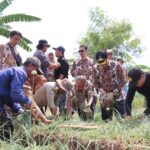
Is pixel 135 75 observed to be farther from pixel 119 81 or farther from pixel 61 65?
pixel 61 65

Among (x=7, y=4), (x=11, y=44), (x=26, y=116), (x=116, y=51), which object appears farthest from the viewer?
(x=116, y=51)

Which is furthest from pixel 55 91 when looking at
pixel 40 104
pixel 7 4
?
pixel 7 4

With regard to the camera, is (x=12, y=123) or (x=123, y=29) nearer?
(x=12, y=123)

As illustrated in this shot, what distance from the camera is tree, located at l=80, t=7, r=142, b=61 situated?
25.2 metres

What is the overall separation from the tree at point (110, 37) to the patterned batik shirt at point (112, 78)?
17163 millimetres

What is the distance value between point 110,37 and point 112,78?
17.7m

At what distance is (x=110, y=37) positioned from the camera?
986 inches

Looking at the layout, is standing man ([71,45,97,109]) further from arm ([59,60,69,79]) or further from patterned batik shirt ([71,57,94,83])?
arm ([59,60,69,79])

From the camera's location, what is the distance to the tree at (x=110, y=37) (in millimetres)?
25242

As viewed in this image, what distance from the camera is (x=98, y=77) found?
7.67 m

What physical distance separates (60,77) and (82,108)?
1094 mm

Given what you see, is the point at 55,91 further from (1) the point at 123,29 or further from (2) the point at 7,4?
(1) the point at 123,29

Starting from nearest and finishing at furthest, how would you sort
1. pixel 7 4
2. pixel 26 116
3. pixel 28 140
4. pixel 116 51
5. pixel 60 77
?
pixel 28 140
pixel 26 116
pixel 60 77
pixel 7 4
pixel 116 51

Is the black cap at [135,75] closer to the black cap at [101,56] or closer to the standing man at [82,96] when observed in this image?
the black cap at [101,56]
